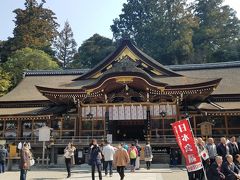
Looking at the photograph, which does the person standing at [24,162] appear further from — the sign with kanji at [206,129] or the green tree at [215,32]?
the green tree at [215,32]

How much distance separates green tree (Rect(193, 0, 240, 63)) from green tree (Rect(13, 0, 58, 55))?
26.9m

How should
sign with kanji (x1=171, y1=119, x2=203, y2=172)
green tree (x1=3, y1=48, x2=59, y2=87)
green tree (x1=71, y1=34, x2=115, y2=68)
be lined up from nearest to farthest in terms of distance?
sign with kanji (x1=171, y1=119, x2=203, y2=172), green tree (x1=3, y1=48, x2=59, y2=87), green tree (x1=71, y1=34, x2=115, y2=68)

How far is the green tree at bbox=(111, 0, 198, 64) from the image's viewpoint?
171 feet

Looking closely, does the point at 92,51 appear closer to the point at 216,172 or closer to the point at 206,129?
the point at 206,129

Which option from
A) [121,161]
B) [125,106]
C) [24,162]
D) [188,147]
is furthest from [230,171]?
[125,106]

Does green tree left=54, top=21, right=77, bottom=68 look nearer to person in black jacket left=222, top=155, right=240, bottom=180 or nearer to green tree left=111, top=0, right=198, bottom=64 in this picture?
green tree left=111, top=0, right=198, bottom=64

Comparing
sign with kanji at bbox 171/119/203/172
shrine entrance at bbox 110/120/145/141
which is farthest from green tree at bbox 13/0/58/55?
sign with kanji at bbox 171/119/203/172

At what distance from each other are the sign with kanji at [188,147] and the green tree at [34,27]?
4775 centimetres

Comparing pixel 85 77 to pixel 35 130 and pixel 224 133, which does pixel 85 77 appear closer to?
pixel 35 130

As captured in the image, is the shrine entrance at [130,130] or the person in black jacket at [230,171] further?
the shrine entrance at [130,130]

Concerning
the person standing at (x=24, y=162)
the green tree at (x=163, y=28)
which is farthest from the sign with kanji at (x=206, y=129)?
the green tree at (x=163, y=28)

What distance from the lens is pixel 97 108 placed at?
73.2 feet

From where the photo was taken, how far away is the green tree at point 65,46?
67356 mm

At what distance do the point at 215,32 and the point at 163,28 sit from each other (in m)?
8.86
